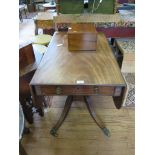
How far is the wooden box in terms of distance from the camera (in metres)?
1.58

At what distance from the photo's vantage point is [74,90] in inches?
51.8

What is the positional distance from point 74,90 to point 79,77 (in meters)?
0.10

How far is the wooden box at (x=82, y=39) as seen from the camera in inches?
62.3

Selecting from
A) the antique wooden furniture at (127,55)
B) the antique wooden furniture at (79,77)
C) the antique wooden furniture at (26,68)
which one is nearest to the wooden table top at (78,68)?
the antique wooden furniture at (79,77)

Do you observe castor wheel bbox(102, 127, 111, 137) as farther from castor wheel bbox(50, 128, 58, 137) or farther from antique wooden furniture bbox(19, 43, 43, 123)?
antique wooden furniture bbox(19, 43, 43, 123)

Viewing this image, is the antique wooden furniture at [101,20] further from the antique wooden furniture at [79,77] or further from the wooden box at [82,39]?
the antique wooden furniture at [79,77]

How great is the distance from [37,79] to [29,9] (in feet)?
22.6

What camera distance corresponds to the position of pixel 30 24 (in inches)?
226

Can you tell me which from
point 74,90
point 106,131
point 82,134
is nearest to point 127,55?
point 106,131

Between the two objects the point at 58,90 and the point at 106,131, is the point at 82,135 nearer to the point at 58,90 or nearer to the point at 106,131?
the point at 106,131

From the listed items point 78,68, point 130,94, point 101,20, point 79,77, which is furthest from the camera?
point 101,20

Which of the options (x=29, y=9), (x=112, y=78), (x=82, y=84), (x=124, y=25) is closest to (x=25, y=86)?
(x=82, y=84)

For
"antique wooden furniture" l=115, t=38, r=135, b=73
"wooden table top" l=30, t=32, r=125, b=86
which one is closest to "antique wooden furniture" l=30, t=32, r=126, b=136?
"wooden table top" l=30, t=32, r=125, b=86
